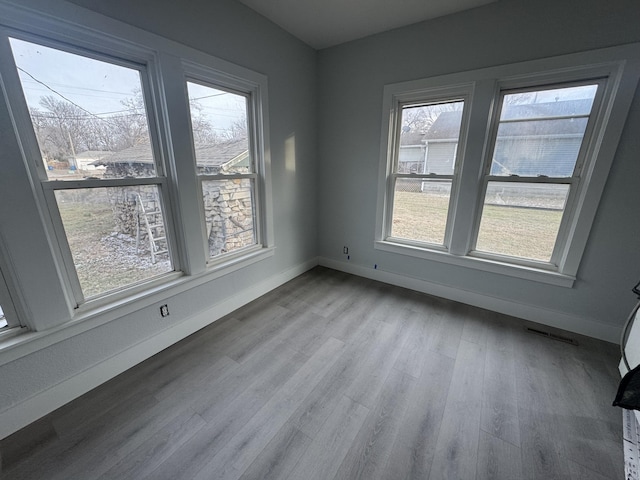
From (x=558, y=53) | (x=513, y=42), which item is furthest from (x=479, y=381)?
(x=513, y=42)

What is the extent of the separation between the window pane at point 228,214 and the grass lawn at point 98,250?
60 centimetres

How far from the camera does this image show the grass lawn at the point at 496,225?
232 centimetres

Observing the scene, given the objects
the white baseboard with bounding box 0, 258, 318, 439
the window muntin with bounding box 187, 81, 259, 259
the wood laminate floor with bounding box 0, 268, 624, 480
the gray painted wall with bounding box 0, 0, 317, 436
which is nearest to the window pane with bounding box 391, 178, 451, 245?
the wood laminate floor with bounding box 0, 268, 624, 480

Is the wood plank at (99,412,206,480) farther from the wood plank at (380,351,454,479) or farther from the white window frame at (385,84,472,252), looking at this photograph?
the white window frame at (385,84,472,252)

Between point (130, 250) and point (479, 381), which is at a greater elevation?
point (130, 250)

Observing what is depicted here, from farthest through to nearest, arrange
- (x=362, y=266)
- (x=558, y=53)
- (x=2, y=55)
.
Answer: (x=362, y=266)
(x=558, y=53)
(x=2, y=55)

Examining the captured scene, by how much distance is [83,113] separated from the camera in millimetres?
1542

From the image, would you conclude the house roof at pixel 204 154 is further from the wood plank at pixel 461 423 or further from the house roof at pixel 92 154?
the wood plank at pixel 461 423

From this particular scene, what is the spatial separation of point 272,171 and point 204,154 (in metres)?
0.77

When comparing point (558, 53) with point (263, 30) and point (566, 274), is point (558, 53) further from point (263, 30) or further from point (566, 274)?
point (263, 30)

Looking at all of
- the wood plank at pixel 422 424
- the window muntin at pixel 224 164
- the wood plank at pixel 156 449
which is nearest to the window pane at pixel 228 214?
Answer: the window muntin at pixel 224 164

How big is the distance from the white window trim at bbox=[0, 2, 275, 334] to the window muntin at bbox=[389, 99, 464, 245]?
1.53 m

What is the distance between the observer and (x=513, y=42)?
6.83 ft

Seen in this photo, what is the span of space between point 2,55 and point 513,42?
3.33 metres
